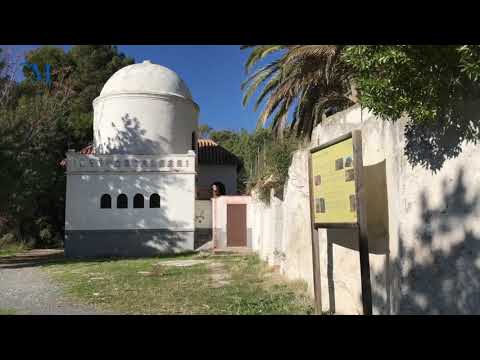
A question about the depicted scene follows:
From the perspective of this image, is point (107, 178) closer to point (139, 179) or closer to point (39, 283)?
point (139, 179)

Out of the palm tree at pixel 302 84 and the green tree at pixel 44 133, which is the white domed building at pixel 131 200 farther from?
the palm tree at pixel 302 84

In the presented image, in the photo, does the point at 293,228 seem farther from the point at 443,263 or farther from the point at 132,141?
the point at 132,141

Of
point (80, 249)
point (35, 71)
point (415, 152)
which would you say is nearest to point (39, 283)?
point (80, 249)

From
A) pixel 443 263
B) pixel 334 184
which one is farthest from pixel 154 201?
pixel 443 263

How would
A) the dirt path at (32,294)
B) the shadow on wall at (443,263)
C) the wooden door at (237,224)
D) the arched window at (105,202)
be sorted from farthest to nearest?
the wooden door at (237,224), the arched window at (105,202), the dirt path at (32,294), the shadow on wall at (443,263)

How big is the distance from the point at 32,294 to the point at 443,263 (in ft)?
30.3

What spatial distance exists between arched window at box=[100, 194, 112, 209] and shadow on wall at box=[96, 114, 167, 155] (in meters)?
2.62

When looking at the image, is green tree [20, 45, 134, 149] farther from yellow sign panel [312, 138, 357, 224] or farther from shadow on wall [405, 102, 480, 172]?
shadow on wall [405, 102, 480, 172]

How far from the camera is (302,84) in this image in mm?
12703

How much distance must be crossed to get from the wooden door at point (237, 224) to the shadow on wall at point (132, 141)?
4.61 meters

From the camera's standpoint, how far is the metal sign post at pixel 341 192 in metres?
4.68

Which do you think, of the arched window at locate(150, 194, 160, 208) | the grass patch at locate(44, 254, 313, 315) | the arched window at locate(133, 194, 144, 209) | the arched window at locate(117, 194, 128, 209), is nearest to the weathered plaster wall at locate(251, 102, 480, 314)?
the grass patch at locate(44, 254, 313, 315)

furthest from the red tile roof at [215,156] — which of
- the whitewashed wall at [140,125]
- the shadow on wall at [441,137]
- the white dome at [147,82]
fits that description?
the shadow on wall at [441,137]
